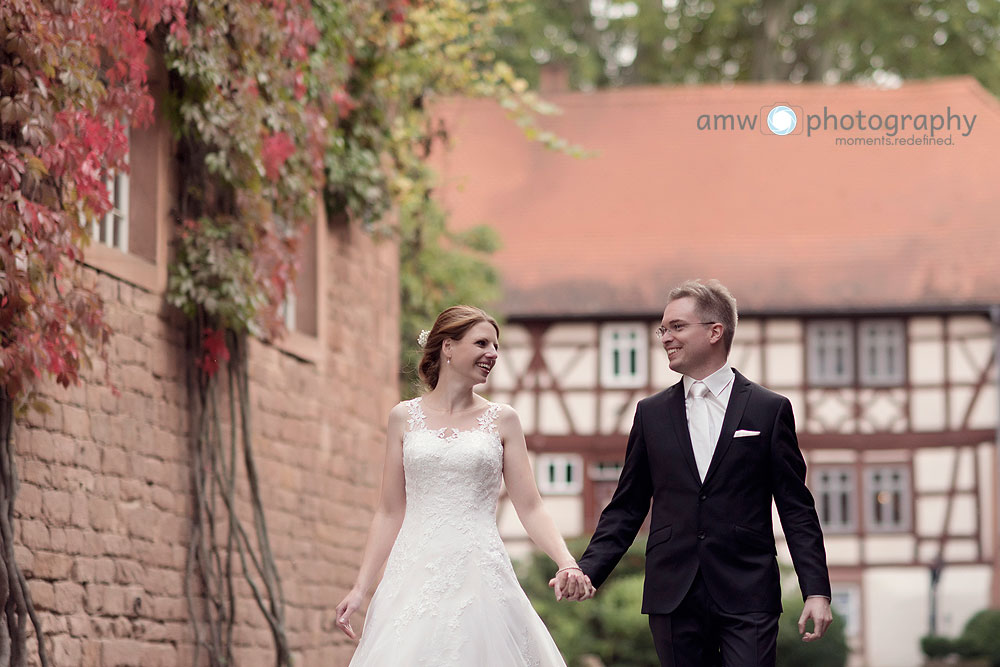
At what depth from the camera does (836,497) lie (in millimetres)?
26953

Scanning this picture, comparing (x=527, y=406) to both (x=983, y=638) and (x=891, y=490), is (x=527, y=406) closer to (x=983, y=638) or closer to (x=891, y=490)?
(x=891, y=490)

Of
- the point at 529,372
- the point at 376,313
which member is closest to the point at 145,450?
the point at 376,313

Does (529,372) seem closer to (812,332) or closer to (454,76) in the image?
(812,332)

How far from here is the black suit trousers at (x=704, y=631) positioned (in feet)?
17.9

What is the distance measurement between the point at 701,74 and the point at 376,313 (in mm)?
20605

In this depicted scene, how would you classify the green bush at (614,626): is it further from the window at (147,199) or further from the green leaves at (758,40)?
the window at (147,199)

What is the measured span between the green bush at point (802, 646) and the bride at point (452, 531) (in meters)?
17.1

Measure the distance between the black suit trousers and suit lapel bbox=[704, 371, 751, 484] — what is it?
375 mm

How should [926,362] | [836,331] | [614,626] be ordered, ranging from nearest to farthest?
[614,626] < [926,362] < [836,331]

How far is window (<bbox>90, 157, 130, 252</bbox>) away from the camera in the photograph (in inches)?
344

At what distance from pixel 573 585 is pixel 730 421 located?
0.76 metres

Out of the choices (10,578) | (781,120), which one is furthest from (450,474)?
(781,120)

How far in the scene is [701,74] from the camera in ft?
107

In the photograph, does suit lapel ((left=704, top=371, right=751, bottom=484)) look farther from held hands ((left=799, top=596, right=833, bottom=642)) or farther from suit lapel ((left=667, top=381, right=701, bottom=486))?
held hands ((left=799, top=596, right=833, bottom=642))
